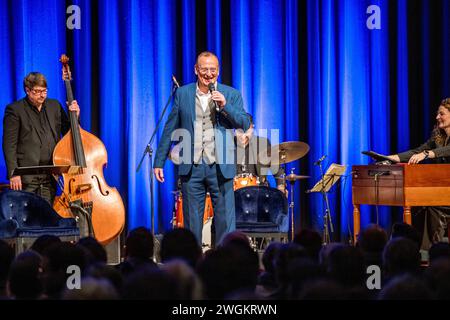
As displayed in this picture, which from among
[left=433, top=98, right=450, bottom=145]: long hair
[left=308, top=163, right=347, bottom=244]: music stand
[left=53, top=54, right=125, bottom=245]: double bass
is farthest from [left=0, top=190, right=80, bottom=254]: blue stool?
[left=433, top=98, right=450, bottom=145]: long hair

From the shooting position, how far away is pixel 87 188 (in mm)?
5574

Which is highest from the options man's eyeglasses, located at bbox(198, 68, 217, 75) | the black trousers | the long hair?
man's eyeglasses, located at bbox(198, 68, 217, 75)

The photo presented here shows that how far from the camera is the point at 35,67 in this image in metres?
6.96

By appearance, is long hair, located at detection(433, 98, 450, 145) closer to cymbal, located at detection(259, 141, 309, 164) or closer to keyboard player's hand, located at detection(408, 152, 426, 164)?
keyboard player's hand, located at detection(408, 152, 426, 164)

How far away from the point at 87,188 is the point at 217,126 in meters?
1.58

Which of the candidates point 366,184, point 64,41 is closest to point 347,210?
point 366,184

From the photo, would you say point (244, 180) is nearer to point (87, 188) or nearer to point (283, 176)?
point (283, 176)

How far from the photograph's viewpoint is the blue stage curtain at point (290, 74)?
7.21 m

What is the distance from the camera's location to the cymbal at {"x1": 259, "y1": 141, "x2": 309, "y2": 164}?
6789 millimetres

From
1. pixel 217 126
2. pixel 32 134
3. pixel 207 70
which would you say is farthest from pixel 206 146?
pixel 32 134

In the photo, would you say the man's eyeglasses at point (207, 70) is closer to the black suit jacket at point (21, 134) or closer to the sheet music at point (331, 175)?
the black suit jacket at point (21, 134)

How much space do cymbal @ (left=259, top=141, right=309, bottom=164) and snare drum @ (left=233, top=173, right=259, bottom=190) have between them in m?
0.29

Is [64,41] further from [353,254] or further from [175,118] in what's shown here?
[353,254]

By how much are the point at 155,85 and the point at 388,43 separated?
2.65 metres
